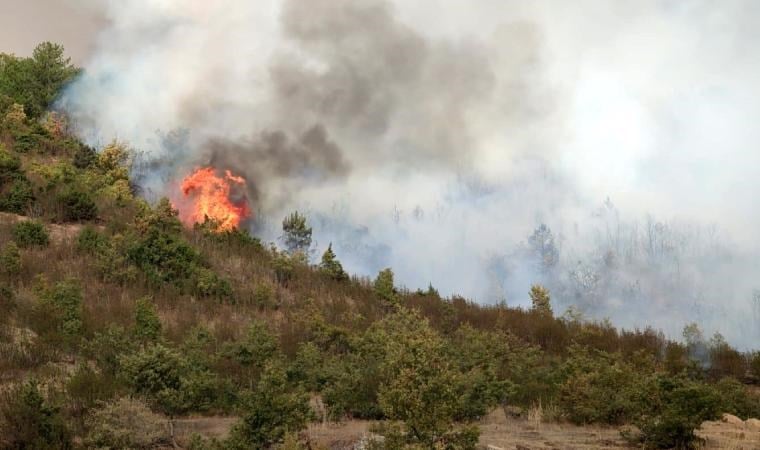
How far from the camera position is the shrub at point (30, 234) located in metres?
27.4

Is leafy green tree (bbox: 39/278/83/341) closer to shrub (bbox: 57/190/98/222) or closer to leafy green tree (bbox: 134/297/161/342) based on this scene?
leafy green tree (bbox: 134/297/161/342)

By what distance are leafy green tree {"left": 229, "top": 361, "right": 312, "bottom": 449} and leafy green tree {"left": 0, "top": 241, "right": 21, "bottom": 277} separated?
16.1 meters

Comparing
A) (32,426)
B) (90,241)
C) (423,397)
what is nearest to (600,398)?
(423,397)

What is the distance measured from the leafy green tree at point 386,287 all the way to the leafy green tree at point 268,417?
63.7 ft

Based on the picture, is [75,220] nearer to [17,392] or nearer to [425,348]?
[17,392]

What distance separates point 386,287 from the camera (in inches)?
1250

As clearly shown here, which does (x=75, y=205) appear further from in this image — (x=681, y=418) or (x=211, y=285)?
(x=681, y=418)

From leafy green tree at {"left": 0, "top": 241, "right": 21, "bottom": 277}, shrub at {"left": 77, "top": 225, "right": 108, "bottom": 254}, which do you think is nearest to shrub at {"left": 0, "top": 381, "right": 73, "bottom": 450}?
leafy green tree at {"left": 0, "top": 241, "right": 21, "bottom": 277}

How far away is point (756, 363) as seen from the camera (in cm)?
2422

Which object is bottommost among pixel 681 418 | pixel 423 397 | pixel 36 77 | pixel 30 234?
pixel 681 418

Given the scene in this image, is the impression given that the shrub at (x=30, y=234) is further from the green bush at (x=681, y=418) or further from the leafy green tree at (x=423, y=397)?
the green bush at (x=681, y=418)

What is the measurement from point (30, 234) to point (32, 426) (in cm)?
1992

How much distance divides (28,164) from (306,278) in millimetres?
16913

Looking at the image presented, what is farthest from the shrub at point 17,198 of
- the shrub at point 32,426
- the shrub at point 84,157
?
the shrub at point 32,426
